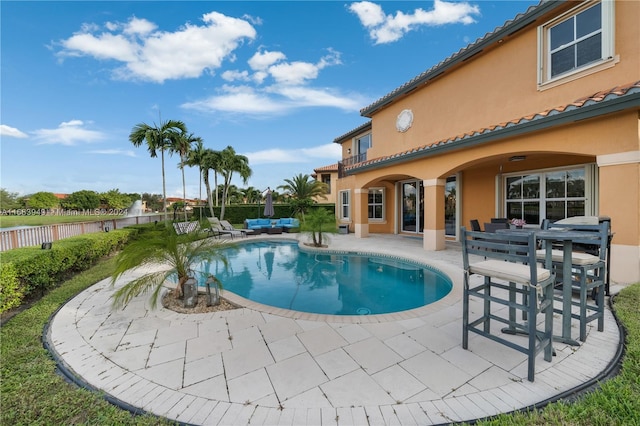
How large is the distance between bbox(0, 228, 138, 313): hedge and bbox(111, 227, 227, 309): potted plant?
1.67 meters

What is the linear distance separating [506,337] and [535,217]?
8.41m

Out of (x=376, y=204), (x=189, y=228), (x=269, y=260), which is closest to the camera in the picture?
(x=189, y=228)

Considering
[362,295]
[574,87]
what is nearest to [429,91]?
[574,87]

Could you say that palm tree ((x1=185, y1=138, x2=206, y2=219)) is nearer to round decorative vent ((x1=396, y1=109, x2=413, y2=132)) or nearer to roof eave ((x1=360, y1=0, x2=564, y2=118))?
roof eave ((x1=360, y1=0, x2=564, y2=118))

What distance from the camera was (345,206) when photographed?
60.0 ft

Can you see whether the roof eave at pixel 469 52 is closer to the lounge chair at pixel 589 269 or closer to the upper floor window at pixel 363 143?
the upper floor window at pixel 363 143

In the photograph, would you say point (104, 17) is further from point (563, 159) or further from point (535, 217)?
point (535, 217)

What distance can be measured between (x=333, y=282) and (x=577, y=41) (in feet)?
31.8

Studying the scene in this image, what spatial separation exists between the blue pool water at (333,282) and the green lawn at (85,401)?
2.60 m

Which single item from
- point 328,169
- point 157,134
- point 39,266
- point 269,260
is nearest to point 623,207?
point 269,260

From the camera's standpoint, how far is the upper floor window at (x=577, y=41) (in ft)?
21.7

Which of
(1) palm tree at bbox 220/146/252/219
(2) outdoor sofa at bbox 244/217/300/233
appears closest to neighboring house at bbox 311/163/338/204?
(1) palm tree at bbox 220/146/252/219

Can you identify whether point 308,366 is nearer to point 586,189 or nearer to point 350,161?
point 586,189

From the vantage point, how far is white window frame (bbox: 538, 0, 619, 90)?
6539 mm
